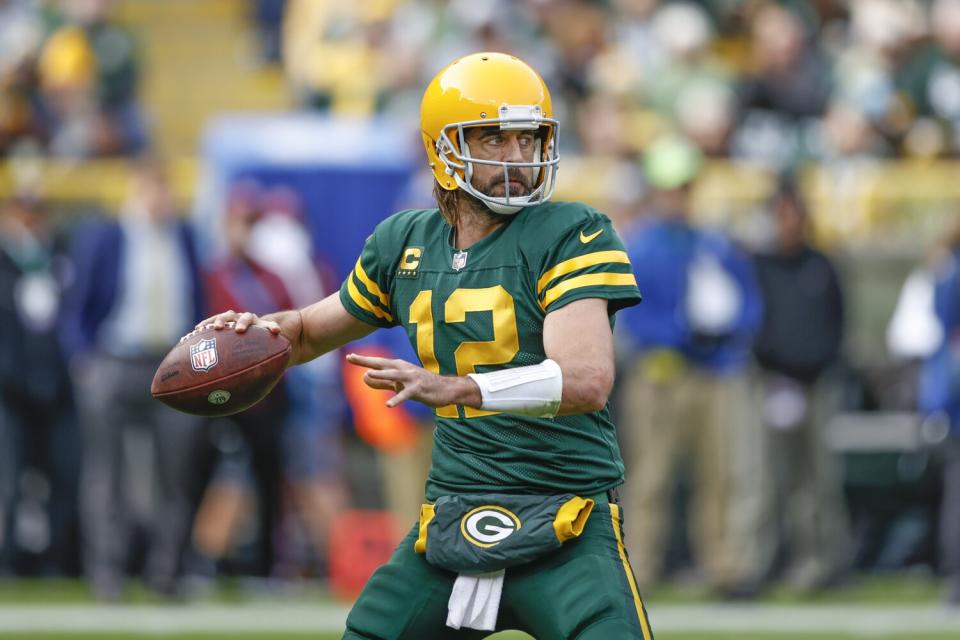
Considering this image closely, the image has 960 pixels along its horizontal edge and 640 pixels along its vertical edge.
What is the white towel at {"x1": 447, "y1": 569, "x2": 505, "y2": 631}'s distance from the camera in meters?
3.74

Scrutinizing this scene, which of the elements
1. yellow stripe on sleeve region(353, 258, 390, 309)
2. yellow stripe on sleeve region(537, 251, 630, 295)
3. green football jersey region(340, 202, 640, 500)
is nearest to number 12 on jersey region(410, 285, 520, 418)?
green football jersey region(340, 202, 640, 500)

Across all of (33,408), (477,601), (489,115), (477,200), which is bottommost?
(33,408)

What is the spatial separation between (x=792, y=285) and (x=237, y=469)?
10.4 ft

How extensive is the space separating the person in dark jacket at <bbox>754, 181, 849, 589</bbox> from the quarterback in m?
4.97

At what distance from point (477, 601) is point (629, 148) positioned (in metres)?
6.41

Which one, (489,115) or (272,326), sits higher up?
(489,115)

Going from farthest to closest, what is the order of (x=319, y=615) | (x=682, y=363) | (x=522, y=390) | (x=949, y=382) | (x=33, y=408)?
1. (x=33, y=408)
2. (x=682, y=363)
3. (x=949, y=382)
4. (x=319, y=615)
5. (x=522, y=390)

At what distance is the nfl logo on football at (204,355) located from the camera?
3926 mm

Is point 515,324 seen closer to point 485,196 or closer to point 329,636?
point 485,196

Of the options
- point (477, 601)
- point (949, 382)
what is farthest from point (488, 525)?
point (949, 382)

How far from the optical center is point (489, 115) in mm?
3805

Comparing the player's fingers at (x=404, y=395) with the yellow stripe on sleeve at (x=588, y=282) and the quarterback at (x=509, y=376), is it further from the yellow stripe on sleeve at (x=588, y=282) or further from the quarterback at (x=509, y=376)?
the yellow stripe on sleeve at (x=588, y=282)

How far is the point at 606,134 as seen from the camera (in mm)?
10000

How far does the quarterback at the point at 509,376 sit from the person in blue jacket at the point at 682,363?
449cm
